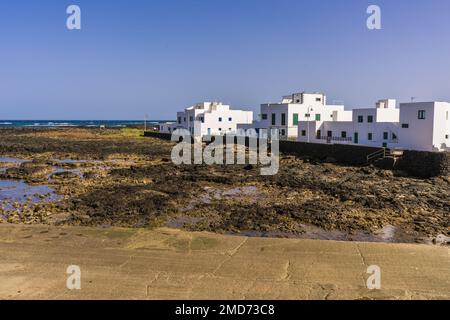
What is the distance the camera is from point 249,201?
73.5 ft

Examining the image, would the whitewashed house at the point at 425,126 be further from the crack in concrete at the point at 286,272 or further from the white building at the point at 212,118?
the white building at the point at 212,118

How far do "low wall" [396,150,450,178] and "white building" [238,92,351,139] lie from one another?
2005 cm

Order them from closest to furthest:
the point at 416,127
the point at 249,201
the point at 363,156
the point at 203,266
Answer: the point at 203,266
the point at 249,201
the point at 416,127
the point at 363,156

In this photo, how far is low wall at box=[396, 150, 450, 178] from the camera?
29.2 m

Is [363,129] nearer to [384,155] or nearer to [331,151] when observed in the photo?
[331,151]

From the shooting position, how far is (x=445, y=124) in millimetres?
34219

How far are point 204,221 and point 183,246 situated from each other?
391 cm

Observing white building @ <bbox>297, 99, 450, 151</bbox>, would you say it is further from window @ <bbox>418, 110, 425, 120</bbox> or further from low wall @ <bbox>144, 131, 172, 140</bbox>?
low wall @ <bbox>144, 131, 172, 140</bbox>

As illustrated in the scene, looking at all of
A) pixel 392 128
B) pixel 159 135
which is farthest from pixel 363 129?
pixel 159 135

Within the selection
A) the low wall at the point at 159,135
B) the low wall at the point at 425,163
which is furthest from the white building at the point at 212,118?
the low wall at the point at 425,163

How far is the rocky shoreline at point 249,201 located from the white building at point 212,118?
31541 millimetres

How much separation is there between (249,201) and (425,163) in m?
15.5
